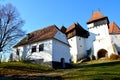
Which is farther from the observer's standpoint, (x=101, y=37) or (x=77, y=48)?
(x=77, y=48)

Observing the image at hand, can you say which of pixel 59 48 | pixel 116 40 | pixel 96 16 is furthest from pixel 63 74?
pixel 96 16

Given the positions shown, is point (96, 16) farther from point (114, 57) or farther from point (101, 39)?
point (114, 57)

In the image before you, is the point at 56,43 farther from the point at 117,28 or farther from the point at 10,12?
the point at 117,28

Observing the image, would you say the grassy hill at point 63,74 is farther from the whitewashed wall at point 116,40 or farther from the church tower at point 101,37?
the church tower at point 101,37

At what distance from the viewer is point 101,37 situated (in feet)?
196

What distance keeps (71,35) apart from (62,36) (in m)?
23.1

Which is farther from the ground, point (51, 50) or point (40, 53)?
point (51, 50)

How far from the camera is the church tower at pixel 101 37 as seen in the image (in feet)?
191

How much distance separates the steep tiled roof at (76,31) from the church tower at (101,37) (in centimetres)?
185

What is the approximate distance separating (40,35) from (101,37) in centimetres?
2537

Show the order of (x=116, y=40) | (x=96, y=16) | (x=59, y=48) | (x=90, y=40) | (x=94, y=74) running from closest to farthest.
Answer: (x=94, y=74)
(x=59, y=48)
(x=116, y=40)
(x=90, y=40)
(x=96, y=16)

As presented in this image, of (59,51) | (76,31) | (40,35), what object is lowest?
(59,51)

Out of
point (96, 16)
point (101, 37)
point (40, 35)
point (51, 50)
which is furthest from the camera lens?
point (96, 16)

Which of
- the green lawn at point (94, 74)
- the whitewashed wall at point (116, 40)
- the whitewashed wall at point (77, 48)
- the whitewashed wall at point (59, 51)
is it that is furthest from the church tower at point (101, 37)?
the green lawn at point (94, 74)
